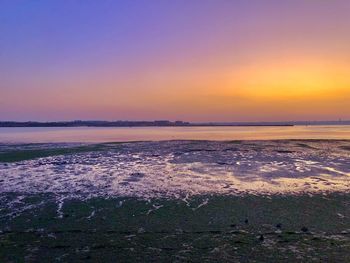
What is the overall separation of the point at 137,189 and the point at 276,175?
26.5ft

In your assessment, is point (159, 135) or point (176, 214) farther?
point (159, 135)

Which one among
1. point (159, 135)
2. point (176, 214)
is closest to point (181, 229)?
point (176, 214)

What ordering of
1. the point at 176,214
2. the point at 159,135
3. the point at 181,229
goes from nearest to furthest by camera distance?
the point at 181,229, the point at 176,214, the point at 159,135

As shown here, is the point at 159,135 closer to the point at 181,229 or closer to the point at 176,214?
the point at 176,214

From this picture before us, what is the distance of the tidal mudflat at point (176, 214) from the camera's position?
29.4 ft

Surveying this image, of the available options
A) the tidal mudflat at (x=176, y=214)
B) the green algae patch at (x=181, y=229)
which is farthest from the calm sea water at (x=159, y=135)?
the green algae patch at (x=181, y=229)

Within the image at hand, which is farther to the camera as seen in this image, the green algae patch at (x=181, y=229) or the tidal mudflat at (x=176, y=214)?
the tidal mudflat at (x=176, y=214)

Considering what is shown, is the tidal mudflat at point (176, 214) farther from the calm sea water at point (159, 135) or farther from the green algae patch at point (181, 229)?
the calm sea water at point (159, 135)

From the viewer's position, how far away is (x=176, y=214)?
12516 millimetres

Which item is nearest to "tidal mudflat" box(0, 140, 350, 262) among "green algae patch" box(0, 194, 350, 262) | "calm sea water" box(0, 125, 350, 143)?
"green algae patch" box(0, 194, 350, 262)

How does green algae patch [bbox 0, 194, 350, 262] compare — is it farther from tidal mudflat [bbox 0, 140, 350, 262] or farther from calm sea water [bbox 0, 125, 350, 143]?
calm sea water [bbox 0, 125, 350, 143]

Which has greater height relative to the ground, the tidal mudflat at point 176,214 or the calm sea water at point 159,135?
the calm sea water at point 159,135

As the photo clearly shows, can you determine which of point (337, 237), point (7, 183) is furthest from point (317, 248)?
point (7, 183)

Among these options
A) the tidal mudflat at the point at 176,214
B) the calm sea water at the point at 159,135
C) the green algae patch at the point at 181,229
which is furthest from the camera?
the calm sea water at the point at 159,135
